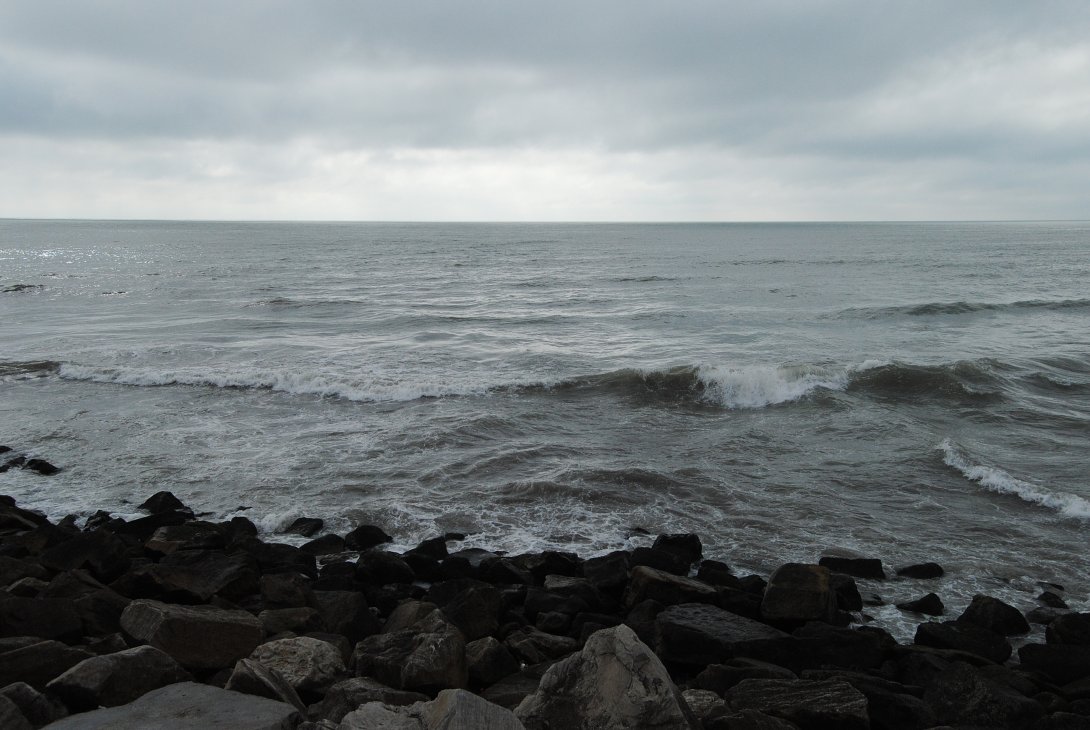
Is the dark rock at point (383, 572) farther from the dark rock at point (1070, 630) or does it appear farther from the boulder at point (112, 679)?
the dark rock at point (1070, 630)

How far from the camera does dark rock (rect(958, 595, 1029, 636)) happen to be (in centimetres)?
690

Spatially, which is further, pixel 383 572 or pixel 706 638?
pixel 383 572

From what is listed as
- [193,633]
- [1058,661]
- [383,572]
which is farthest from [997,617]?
[193,633]

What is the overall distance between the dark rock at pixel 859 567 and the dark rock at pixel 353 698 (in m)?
5.23

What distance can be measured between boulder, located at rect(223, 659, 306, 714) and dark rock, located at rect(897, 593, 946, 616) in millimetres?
5868

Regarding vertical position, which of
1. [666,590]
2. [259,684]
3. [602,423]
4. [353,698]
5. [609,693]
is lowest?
[602,423]

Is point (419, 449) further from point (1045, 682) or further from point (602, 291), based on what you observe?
point (602, 291)

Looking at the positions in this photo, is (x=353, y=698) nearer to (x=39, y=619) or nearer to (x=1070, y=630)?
(x=39, y=619)

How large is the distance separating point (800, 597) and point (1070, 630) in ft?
7.48

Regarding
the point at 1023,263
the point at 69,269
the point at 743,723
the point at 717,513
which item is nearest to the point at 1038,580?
the point at 717,513

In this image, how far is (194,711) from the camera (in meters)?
4.34

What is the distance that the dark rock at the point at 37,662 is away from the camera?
16.2ft

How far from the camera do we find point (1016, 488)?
10.7m

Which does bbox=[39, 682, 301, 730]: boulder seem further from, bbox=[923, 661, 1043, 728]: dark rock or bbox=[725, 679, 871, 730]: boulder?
bbox=[923, 661, 1043, 728]: dark rock
